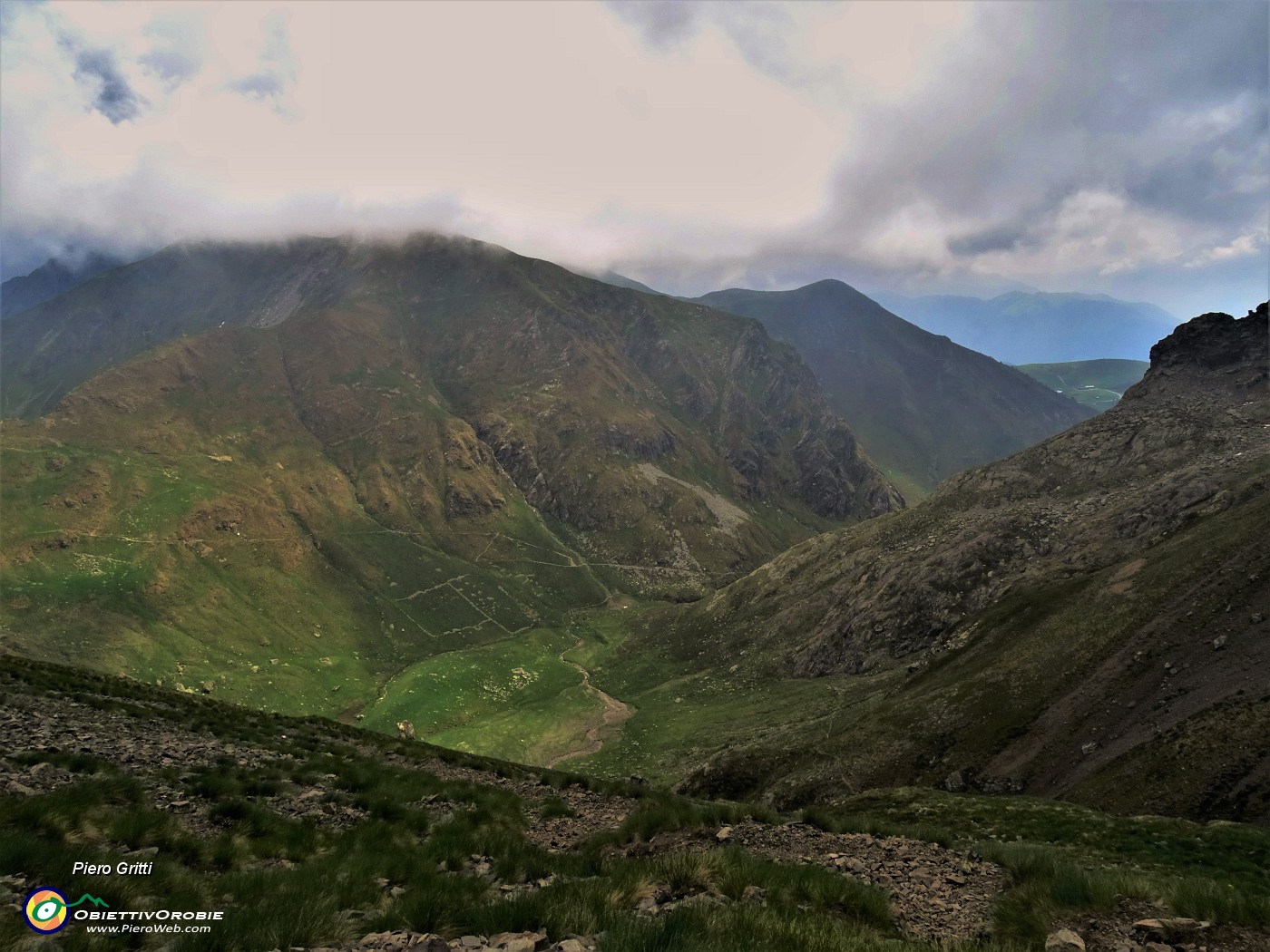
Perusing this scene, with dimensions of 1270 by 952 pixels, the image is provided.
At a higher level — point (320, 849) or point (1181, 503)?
point (1181, 503)

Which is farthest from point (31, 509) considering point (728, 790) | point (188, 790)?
point (188, 790)

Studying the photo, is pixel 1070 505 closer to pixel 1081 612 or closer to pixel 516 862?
pixel 1081 612

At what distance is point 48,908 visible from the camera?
20.9 feet

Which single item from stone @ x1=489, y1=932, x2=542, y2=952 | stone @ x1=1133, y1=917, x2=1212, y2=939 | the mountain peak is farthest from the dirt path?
the mountain peak

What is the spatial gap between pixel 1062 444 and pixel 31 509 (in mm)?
240714

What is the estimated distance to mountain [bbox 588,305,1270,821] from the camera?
38.1 meters

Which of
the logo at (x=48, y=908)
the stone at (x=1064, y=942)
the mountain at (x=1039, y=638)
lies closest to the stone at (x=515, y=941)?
the logo at (x=48, y=908)

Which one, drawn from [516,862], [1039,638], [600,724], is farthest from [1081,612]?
[600,724]

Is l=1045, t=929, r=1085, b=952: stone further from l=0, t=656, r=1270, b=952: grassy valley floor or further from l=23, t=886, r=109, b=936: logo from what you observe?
l=23, t=886, r=109, b=936: logo

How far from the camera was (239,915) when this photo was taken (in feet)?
19.0

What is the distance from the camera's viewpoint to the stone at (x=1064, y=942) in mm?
7227

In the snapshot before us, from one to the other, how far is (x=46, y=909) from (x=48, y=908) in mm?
28

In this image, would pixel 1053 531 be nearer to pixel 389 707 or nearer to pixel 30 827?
pixel 30 827

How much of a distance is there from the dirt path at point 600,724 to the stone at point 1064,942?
91.3 m
